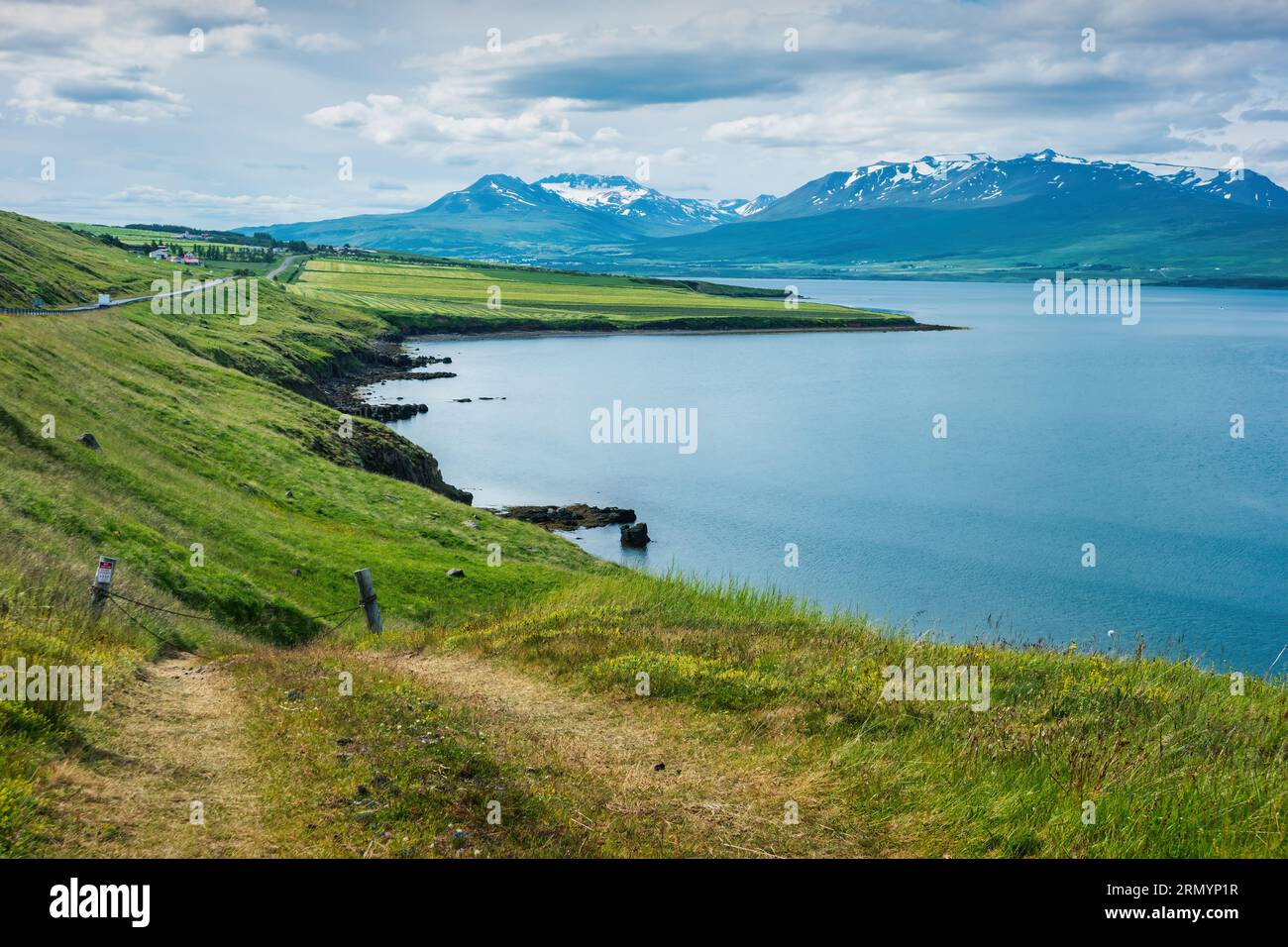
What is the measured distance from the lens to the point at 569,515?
7119 cm

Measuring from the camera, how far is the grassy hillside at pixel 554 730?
463 inches

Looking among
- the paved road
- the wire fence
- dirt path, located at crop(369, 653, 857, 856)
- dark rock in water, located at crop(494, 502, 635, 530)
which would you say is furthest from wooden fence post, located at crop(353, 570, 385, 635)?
the paved road

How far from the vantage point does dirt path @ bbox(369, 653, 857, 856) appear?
1223 cm

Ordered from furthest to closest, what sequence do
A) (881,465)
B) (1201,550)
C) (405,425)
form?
(405,425) < (881,465) < (1201,550)

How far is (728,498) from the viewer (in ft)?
261

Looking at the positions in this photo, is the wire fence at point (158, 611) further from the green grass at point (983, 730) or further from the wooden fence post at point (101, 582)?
the green grass at point (983, 730)

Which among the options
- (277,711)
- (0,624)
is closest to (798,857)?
(277,711)

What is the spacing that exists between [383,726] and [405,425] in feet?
296

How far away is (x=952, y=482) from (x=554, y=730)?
7354 cm

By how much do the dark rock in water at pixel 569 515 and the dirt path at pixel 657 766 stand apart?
49.3 meters

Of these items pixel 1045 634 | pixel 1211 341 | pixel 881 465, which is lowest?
pixel 1045 634

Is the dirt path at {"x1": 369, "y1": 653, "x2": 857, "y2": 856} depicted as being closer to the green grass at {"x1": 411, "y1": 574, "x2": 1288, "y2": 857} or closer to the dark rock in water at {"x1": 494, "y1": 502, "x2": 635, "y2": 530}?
the green grass at {"x1": 411, "y1": 574, "x2": 1288, "y2": 857}

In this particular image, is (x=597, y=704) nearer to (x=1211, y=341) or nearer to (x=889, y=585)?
(x=889, y=585)
